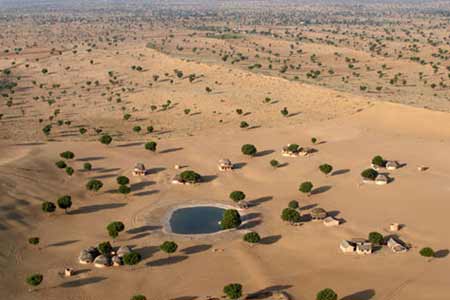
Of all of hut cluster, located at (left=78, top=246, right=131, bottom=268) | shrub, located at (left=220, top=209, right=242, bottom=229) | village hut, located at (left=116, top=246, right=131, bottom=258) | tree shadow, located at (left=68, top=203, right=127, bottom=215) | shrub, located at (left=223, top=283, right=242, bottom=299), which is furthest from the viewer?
tree shadow, located at (left=68, top=203, right=127, bottom=215)

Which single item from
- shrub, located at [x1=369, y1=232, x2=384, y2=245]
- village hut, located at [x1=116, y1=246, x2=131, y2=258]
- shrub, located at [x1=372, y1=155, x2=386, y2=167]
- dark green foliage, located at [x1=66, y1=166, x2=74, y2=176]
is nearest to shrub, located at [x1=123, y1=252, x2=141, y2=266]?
village hut, located at [x1=116, y1=246, x2=131, y2=258]

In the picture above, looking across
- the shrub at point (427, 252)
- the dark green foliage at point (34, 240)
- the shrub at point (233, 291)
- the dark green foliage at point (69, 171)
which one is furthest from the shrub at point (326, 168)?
the dark green foliage at point (34, 240)

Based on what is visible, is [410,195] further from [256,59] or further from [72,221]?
[256,59]

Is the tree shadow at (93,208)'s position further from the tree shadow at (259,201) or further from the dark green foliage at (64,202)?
the tree shadow at (259,201)

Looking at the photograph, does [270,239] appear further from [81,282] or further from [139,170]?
[139,170]

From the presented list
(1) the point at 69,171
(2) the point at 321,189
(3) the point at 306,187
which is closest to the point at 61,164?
(1) the point at 69,171

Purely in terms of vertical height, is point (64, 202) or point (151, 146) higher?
point (151, 146)

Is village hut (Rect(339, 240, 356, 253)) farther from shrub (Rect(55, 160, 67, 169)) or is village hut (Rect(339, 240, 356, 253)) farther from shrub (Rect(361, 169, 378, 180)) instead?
shrub (Rect(55, 160, 67, 169))
